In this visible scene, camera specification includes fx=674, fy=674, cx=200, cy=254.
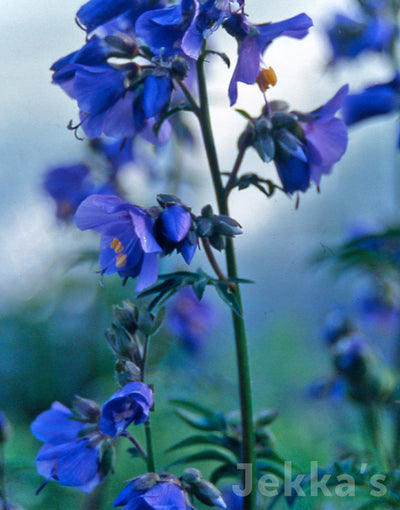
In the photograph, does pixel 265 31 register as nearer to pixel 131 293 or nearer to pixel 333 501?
pixel 333 501

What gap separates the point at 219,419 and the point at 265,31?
0.48 m

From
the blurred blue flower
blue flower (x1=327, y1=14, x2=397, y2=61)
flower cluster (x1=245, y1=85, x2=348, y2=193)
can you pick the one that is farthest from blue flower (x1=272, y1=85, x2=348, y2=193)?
the blurred blue flower

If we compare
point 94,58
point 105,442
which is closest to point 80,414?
point 105,442

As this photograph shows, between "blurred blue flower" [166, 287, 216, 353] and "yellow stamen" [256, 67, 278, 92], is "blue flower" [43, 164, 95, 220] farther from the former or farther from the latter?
"yellow stamen" [256, 67, 278, 92]

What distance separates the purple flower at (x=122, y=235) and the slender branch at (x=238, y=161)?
106mm

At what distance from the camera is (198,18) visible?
0.66 metres

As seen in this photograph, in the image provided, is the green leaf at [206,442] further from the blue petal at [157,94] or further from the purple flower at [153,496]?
the blue petal at [157,94]

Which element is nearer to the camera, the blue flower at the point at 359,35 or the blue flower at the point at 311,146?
the blue flower at the point at 311,146

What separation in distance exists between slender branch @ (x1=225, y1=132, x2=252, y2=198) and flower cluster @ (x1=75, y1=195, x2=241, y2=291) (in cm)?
5

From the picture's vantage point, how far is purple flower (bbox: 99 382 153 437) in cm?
65

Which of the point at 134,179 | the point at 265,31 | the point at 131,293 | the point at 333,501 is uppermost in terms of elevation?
the point at 265,31

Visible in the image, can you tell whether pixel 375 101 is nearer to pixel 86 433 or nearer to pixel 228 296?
pixel 228 296

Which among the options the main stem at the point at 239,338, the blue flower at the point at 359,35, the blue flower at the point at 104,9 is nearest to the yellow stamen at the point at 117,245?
the main stem at the point at 239,338

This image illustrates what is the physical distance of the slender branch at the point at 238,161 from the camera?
75 cm
